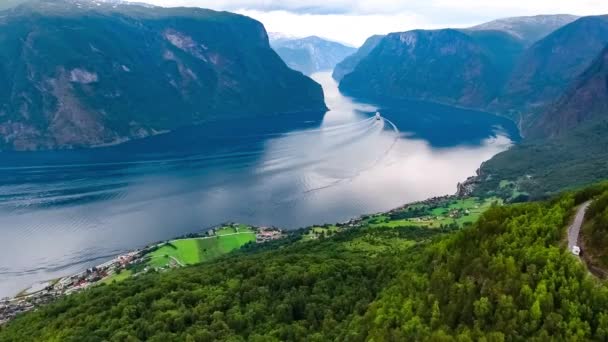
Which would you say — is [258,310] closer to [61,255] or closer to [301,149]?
[61,255]

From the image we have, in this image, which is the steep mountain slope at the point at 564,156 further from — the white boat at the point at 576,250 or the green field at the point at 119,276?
the white boat at the point at 576,250

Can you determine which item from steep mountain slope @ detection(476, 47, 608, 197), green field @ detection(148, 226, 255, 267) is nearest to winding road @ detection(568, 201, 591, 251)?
green field @ detection(148, 226, 255, 267)

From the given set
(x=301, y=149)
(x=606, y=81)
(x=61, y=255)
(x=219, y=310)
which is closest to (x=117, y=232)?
(x=61, y=255)

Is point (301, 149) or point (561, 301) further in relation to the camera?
point (301, 149)

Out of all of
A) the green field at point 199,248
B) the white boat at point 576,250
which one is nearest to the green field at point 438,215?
the green field at point 199,248

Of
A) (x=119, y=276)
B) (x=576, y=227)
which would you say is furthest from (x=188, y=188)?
(x=576, y=227)

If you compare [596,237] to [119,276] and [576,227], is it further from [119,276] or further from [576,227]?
[119,276]
